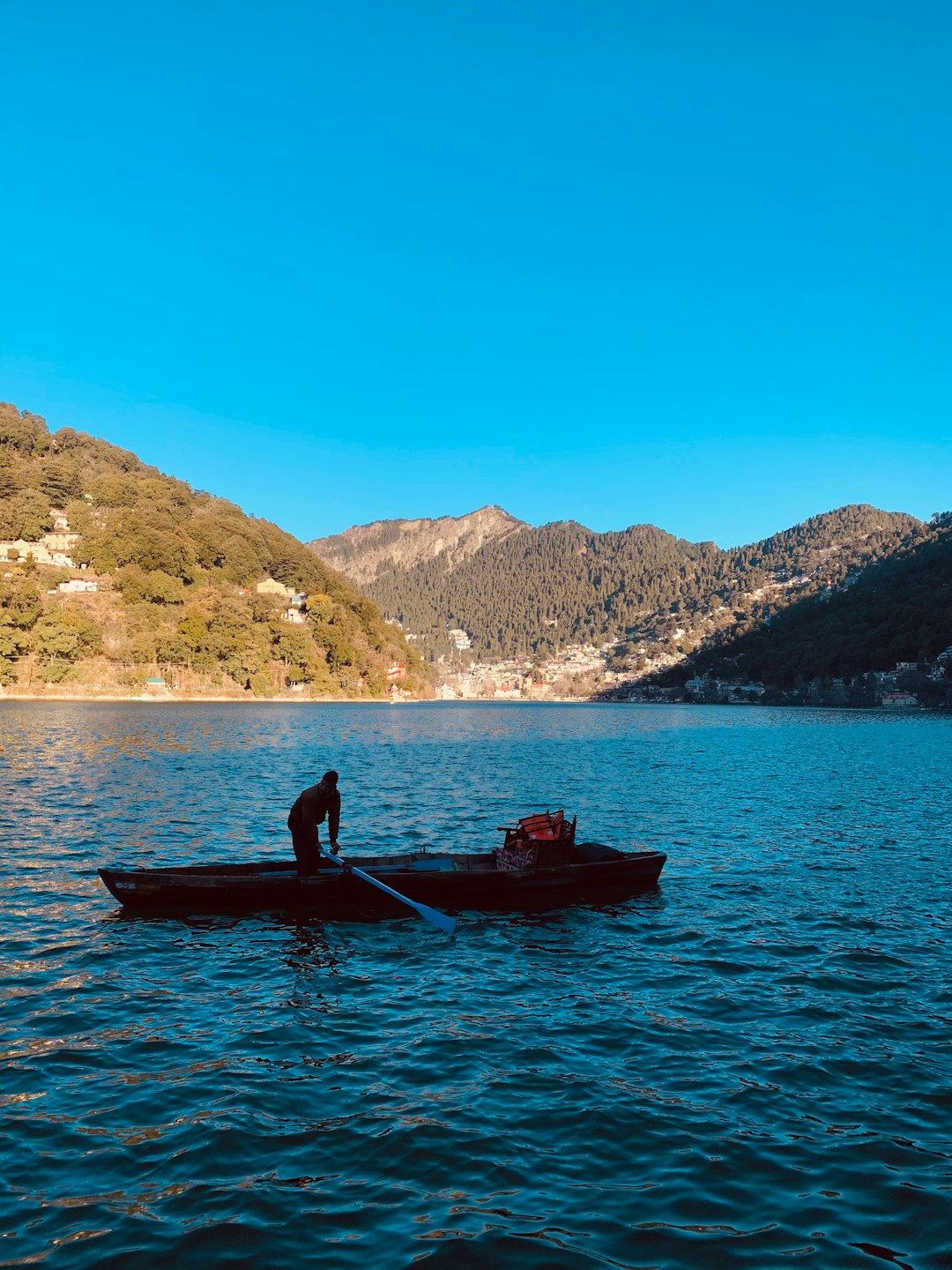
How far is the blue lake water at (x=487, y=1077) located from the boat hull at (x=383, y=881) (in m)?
0.54

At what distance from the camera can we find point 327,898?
18281mm

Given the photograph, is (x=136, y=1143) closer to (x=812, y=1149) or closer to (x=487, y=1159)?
(x=487, y=1159)

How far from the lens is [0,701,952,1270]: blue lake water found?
7.36 metres

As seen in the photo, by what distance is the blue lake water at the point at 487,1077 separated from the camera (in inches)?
290

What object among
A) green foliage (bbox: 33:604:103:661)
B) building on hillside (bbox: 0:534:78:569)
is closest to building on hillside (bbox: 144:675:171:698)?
green foliage (bbox: 33:604:103:661)

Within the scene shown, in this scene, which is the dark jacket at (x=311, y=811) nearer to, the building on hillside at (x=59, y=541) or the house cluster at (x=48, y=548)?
the house cluster at (x=48, y=548)

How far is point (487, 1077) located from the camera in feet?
34.6

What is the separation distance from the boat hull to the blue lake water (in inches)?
21.1

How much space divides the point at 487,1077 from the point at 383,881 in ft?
26.7

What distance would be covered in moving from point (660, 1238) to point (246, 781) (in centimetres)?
3840

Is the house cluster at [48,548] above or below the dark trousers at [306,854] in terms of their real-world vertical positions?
above

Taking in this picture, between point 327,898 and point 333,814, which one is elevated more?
point 333,814

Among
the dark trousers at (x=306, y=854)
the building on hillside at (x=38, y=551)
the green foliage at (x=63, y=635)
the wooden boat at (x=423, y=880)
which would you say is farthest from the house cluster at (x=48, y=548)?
the dark trousers at (x=306, y=854)

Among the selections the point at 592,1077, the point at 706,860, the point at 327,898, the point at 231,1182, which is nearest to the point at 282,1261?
the point at 231,1182
